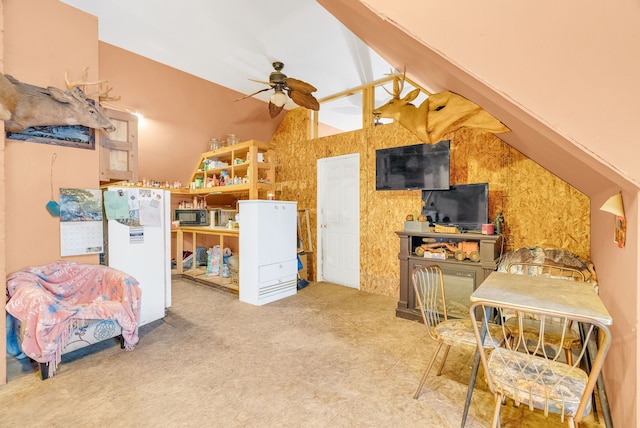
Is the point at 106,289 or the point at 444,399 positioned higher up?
the point at 106,289

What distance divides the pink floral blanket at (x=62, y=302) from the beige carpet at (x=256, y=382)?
290mm

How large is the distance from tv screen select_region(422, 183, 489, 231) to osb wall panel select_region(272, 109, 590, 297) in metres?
0.32

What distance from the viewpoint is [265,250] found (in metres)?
3.87

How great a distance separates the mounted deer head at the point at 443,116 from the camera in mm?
1988

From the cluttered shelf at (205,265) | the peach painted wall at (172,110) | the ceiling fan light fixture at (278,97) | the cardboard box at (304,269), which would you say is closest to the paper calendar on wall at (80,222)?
the cluttered shelf at (205,265)

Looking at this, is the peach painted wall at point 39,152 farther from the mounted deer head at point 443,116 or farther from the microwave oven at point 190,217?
the mounted deer head at point 443,116

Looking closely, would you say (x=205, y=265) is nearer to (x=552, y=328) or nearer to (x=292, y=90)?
(x=292, y=90)

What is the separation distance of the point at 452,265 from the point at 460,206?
694mm

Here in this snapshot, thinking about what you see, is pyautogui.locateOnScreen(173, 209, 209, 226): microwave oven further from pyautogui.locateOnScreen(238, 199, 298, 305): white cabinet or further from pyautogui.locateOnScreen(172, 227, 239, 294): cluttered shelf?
pyautogui.locateOnScreen(238, 199, 298, 305): white cabinet

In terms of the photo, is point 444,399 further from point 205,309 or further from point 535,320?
point 205,309

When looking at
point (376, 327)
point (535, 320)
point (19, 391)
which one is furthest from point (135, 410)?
point (535, 320)

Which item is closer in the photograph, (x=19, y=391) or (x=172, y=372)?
(x=19, y=391)

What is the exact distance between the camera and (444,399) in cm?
189

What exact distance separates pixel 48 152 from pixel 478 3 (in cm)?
343
